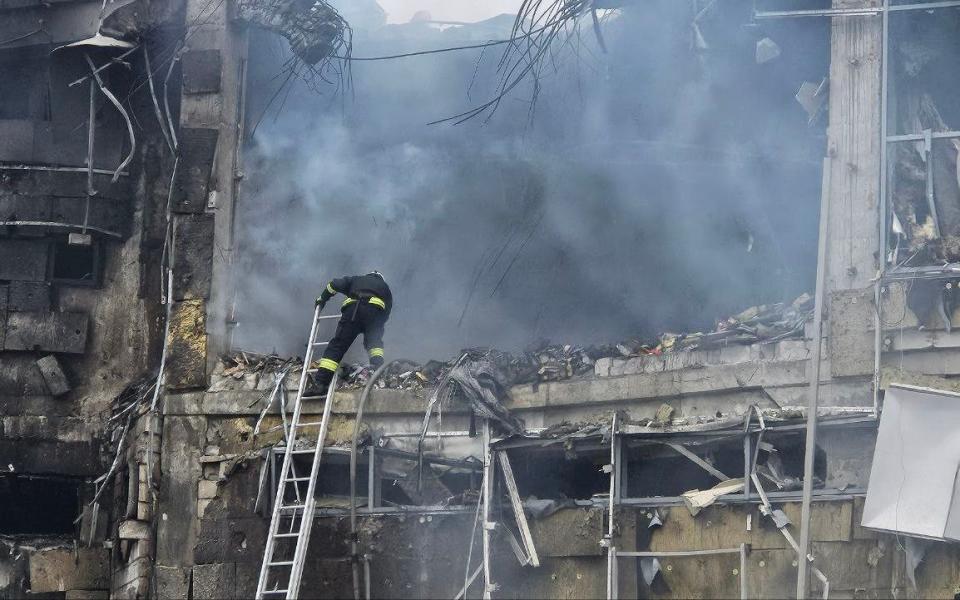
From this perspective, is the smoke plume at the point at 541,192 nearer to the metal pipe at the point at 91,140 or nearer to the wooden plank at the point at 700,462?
the metal pipe at the point at 91,140

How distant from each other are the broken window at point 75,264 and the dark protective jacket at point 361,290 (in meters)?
3.58

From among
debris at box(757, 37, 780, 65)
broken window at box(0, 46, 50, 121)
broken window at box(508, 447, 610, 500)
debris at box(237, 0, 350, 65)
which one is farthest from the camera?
broken window at box(0, 46, 50, 121)

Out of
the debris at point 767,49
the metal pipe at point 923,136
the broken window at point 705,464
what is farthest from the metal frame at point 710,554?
the debris at point 767,49

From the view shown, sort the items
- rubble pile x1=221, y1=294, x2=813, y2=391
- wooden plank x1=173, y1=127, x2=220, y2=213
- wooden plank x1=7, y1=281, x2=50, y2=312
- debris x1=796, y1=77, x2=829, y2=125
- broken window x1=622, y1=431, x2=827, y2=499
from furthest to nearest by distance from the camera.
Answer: wooden plank x1=7, y1=281, x2=50, y2=312 < wooden plank x1=173, y1=127, x2=220, y2=213 < debris x1=796, y1=77, x2=829, y2=125 < rubble pile x1=221, y1=294, x2=813, y2=391 < broken window x1=622, y1=431, x2=827, y2=499

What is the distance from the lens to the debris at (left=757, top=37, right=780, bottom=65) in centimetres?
1390

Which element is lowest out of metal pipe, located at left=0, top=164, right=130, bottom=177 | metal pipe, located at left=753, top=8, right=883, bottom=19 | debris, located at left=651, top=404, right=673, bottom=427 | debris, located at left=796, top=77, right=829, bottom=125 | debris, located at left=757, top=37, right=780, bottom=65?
debris, located at left=651, top=404, right=673, bottom=427

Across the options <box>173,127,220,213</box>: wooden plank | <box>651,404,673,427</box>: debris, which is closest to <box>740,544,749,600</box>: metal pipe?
<box>651,404,673,427</box>: debris

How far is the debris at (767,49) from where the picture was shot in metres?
13.9

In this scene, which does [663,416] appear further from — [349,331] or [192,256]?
[192,256]

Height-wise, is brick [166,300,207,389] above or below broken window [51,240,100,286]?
below

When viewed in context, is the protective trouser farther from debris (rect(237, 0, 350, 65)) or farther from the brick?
debris (rect(237, 0, 350, 65))

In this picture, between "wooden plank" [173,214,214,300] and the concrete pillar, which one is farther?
"wooden plank" [173,214,214,300]

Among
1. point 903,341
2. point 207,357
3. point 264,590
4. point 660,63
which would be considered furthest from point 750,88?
point 264,590

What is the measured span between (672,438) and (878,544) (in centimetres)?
199
